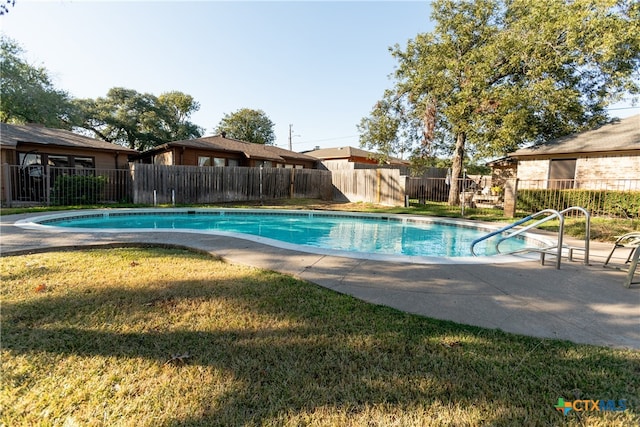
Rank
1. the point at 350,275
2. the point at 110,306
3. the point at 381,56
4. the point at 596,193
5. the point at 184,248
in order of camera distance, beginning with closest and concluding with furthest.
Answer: the point at 110,306
the point at 350,275
the point at 184,248
the point at 596,193
the point at 381,56

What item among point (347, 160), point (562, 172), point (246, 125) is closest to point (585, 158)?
point (562, 172)

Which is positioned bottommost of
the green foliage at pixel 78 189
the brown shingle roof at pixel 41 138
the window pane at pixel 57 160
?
the green foliage at pixel 78 189

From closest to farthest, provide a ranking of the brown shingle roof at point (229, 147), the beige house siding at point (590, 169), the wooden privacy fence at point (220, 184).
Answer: the beige house siding at point (590, 169) → the wooden privacy fence at point (220, 184) → the brown shingle roof at point (229, 147)

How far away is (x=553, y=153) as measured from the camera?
592 inches

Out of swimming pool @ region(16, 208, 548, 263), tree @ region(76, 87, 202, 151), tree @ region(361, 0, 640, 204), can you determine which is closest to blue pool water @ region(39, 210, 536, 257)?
swimming pool @ region(16, 208, 548, 263)

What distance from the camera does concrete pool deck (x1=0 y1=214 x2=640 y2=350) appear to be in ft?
8.95

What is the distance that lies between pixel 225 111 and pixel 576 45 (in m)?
34.1

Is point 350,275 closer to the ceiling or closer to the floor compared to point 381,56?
closer to the floor

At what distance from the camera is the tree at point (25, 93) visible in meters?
21.7

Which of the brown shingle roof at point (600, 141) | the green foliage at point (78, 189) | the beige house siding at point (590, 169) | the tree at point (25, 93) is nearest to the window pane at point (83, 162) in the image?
the green foliage at point (78, 189)

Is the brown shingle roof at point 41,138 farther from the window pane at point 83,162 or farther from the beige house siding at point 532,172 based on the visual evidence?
the beige house siding at point 532,172

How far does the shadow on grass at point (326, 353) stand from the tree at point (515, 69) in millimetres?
12813

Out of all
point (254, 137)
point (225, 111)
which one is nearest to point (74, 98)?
point (225, 111)

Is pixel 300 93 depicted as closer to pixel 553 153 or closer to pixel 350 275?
pixel 553 153
